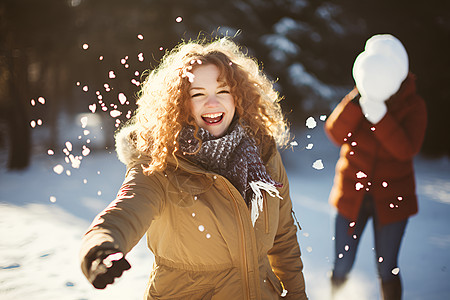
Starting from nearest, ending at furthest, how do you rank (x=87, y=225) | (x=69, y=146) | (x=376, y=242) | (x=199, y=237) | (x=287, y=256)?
(x=199, y=237) < (x=287, y=256) < (x=376, y=242) < (x=87, y=225) < (x=69, y=146)

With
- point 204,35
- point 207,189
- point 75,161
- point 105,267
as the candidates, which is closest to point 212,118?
point 207,189

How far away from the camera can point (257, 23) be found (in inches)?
310

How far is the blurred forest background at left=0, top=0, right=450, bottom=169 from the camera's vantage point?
7062mm

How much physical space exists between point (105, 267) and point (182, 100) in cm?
81

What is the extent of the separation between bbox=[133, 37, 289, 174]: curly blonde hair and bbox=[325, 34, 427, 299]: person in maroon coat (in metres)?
0.81

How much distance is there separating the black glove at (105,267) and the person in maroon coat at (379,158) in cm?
170

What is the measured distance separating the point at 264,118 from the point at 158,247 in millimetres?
771

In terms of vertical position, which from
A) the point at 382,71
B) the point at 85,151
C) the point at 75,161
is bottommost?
the point at 75,161

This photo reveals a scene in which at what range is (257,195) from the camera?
1.50 meters

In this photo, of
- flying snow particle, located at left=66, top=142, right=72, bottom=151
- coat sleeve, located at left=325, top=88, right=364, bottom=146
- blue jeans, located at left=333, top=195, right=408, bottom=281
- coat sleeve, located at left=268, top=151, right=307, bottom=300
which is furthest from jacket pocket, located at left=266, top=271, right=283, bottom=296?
flying snow particle, located at left=66, top=142, right=72, bottom=151

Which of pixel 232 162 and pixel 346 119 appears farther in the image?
pixel 346 119

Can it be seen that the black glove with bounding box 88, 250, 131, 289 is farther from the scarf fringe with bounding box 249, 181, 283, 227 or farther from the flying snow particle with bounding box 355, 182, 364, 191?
the flying snow particle with bounding box 355, 182, 364, 191

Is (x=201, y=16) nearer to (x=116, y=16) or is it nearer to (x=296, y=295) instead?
(x=116, y=16)

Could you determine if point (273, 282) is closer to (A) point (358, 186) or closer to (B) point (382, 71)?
(A) point (358, 186)
